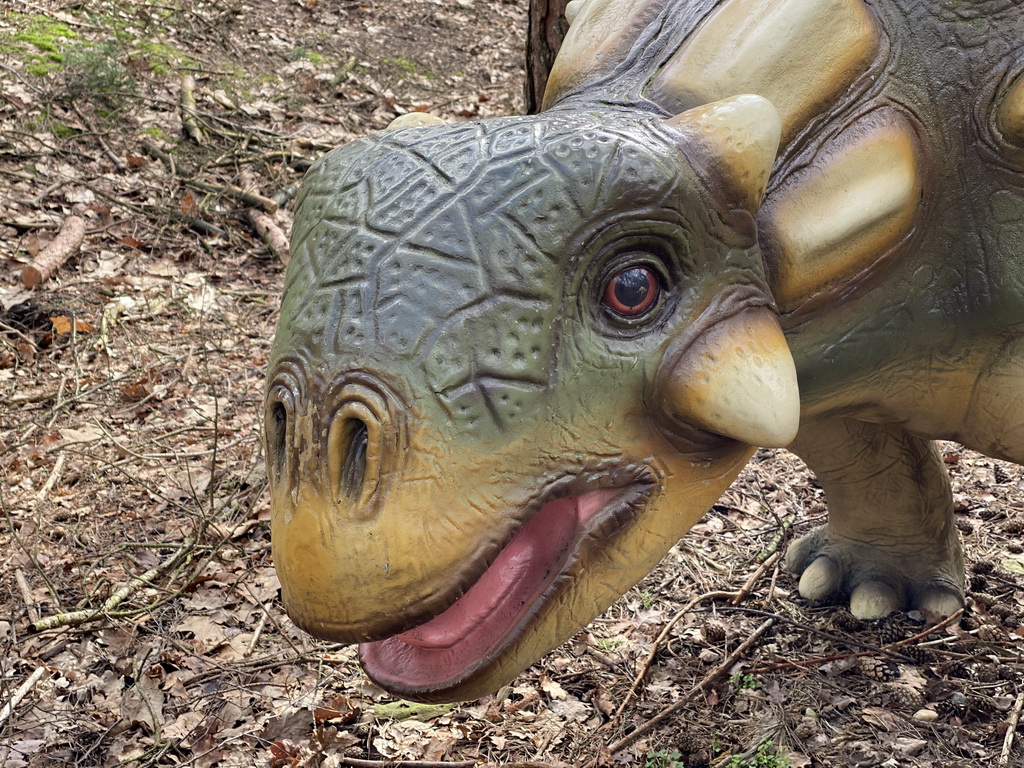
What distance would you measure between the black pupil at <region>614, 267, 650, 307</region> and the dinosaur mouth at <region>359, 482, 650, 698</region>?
32 cm

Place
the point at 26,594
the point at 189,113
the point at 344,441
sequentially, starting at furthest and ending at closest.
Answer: the point at 189,113 → the point at 26,594 → the point at 344,441

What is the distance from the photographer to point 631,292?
5.81 ft

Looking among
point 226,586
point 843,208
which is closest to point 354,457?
point 843,208

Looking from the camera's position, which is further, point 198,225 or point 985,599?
point 198,225

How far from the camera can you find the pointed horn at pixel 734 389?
1.76 metres

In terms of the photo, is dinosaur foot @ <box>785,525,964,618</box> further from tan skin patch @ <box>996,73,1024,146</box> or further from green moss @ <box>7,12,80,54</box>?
green moss @ <box>7,12,80,54</box>

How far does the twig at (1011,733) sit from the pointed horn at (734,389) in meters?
1.72

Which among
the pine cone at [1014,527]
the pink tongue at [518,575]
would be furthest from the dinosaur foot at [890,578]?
the pink tongue at [518,575]

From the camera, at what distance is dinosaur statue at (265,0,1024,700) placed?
5.24 feet

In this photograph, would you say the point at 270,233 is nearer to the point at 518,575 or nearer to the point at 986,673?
the point at 986,673

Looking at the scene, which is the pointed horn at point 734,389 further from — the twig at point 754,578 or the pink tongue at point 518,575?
the twig at point 754,578

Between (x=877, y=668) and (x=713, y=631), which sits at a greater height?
(x=877, y=668)

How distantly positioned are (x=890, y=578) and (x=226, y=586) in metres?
2.34

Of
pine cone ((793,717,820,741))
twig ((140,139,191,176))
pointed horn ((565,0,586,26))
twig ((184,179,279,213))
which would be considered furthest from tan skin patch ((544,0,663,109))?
twig ((140,139,191,176))
